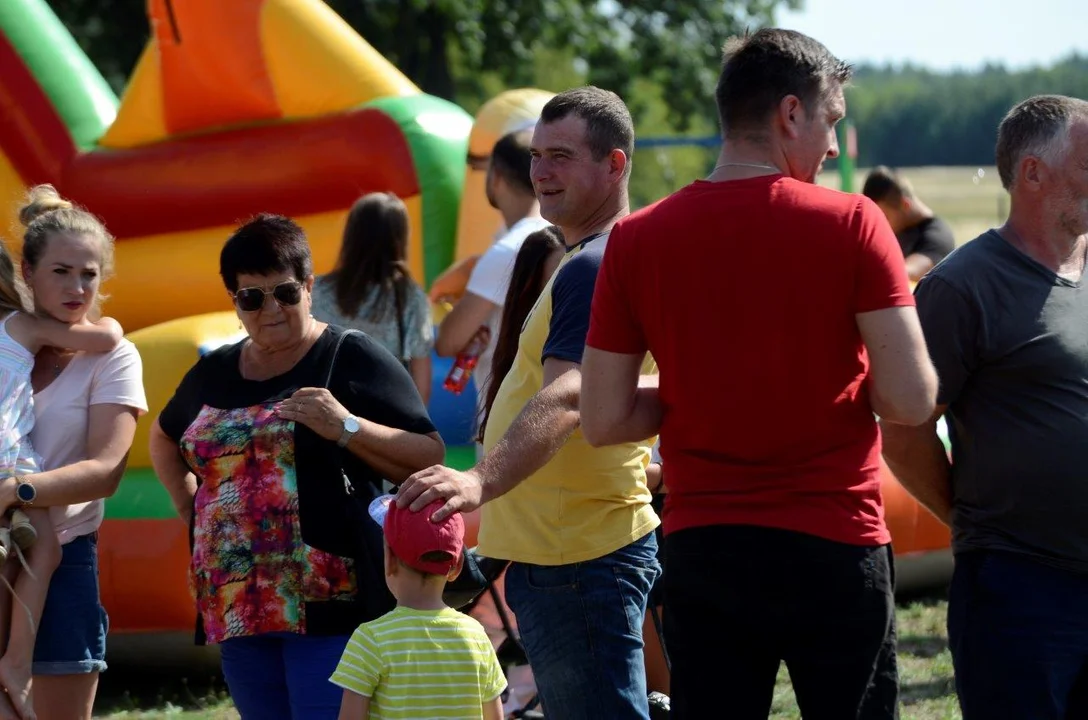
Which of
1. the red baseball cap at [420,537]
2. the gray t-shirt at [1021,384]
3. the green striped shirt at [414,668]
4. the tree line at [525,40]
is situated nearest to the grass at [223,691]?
the gray t-shirt at [1021,384]

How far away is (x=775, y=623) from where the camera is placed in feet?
7.89

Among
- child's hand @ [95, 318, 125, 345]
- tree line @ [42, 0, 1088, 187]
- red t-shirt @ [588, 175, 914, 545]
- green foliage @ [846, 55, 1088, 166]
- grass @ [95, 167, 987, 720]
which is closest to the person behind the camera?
red t-shirt @ [588, 175, 914, 545]

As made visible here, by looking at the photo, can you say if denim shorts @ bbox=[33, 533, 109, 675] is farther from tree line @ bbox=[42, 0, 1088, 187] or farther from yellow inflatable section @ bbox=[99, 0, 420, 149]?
tree line @ bbox=[42, 0, 1088, 187]

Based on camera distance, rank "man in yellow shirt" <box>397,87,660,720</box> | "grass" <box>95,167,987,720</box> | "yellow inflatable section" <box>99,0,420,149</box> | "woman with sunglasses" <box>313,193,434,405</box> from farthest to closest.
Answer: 1. "yellow inflatable section" <box>99,0,420,149</box>
2. "grass" <box>95,167,987,720</box>
3. "woman with sunglasses" <box>313,193,434,405</box>
4. "man in yellow shirt" <box>397,87,660,720</box>

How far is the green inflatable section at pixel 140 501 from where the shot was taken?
557cm

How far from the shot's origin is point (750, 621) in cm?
242

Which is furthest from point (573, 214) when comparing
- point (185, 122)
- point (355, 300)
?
point (185, 122)

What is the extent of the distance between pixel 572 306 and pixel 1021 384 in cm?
90

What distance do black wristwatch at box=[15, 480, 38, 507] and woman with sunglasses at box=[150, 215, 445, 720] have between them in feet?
1.52

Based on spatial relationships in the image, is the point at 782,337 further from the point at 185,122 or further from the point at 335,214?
the point at 185,122

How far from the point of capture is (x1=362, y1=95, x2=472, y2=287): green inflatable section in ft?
22.2

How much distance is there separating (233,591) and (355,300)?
77.1 inches

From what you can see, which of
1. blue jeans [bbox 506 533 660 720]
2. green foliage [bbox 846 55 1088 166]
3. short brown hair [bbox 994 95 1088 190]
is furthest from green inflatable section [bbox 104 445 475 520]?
green foliage [bbox 846 55 1088 166]

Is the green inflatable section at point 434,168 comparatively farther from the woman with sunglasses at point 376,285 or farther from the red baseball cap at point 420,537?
the red baseball cap at point 420,537
